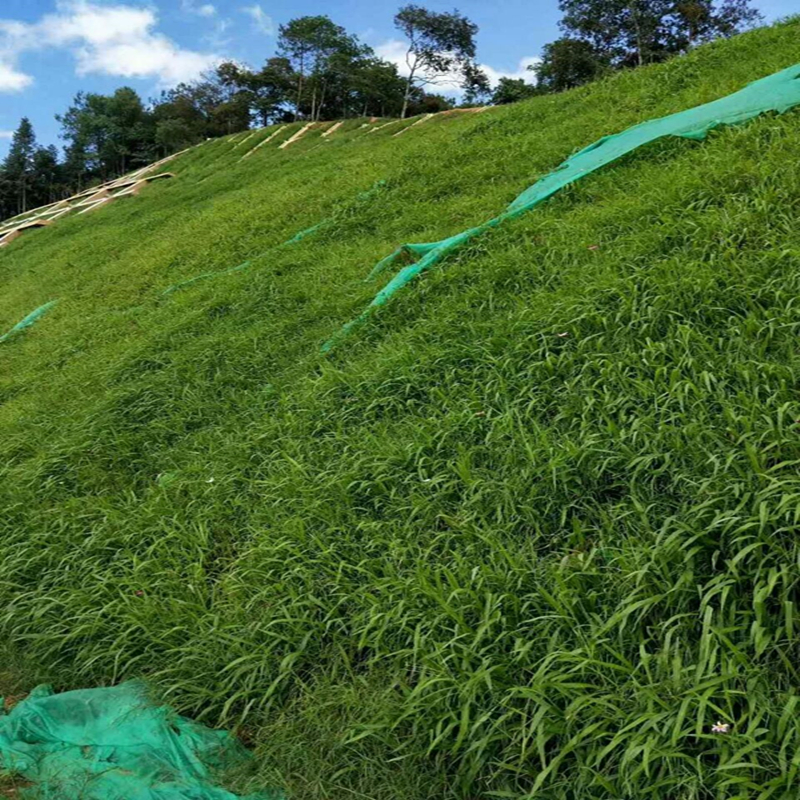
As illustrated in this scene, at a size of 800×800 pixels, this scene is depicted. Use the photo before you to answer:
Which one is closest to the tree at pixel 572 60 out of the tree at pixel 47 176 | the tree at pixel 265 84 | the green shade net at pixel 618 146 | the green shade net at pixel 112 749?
the tree at pixel 265 84

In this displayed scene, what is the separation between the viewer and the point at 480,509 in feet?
7.29

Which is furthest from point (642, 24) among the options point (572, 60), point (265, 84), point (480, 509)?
point (480, 509)

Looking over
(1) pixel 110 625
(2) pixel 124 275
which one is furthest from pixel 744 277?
(2) pixel 124 275

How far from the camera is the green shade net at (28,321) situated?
702cm

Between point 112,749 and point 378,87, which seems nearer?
point 112,749

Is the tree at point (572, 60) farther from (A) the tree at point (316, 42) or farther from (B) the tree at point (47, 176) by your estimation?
(B) the tree at point (47, 176)

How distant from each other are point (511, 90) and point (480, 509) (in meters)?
29.5

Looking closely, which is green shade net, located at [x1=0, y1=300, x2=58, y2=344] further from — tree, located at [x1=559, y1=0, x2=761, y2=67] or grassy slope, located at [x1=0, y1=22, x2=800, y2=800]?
tree, located at [x1=559, y1=0, x2=761, y2=67]

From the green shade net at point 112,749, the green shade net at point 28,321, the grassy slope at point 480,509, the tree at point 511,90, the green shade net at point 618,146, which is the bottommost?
the green shade net at point 112,749

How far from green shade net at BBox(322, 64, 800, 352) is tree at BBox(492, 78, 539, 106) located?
80.9 feet

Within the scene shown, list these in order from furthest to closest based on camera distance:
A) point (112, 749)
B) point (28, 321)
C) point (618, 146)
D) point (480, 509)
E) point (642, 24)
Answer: point (642, 24) → point (28, 321) → point (618, 146) → point (480, 509) → point (112, 749)

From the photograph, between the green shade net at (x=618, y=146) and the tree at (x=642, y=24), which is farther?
the tree at (x=642, y=24)

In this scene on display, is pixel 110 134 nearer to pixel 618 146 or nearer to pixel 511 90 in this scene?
pixel 511 90

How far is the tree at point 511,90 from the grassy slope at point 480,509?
84.1ft
